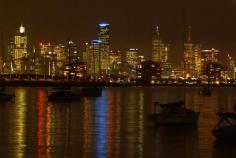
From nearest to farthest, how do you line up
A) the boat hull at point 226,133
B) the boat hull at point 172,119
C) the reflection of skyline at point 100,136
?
the reflection of skyline at point 100,136
the boat hull at point 226,133
the boat hull at point 172,119

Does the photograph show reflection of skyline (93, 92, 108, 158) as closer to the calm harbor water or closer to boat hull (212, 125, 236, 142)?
the calm harbor water

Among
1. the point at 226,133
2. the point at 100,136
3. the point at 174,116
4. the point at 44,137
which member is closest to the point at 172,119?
the point at 174,116

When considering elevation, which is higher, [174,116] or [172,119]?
[174,116]

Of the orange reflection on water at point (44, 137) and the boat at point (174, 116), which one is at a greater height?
the boat at point (174, 116)

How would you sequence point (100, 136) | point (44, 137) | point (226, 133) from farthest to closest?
1. point (100, 136)
2. point (44, 137)
3. point (226, 133)

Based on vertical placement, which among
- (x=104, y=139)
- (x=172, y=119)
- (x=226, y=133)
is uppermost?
(x=172, y=119)

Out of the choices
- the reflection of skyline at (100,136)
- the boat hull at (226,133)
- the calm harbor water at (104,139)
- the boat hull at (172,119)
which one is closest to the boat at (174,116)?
the boat hull at (172,119)

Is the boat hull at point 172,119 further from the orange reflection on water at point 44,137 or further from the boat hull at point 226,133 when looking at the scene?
the boat hull at point 226,133

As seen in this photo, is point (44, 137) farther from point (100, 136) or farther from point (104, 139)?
point (104, 139)

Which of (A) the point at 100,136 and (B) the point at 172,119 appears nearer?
(A) the point at 100,136

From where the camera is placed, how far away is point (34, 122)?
167 ft

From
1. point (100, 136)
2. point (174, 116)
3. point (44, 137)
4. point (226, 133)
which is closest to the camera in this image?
point (226, 133)

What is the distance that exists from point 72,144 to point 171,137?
857cm

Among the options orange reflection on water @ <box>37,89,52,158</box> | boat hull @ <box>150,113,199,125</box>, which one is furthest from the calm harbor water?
boat hull @ <box>150,113,199,125</box>
